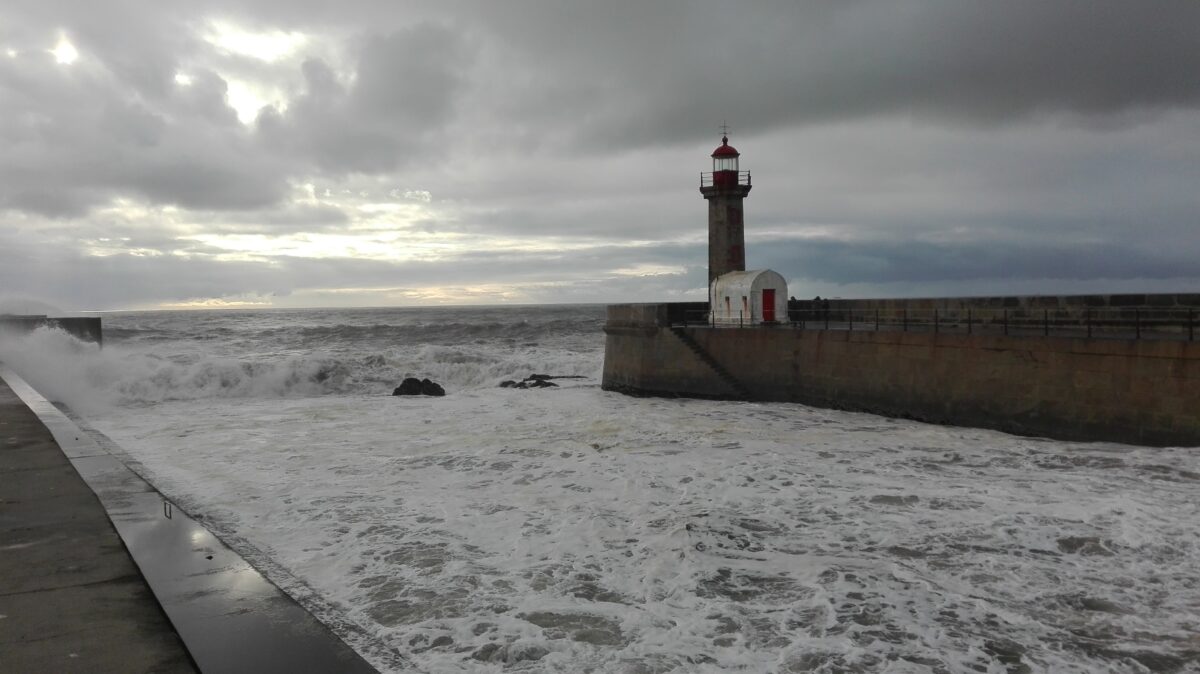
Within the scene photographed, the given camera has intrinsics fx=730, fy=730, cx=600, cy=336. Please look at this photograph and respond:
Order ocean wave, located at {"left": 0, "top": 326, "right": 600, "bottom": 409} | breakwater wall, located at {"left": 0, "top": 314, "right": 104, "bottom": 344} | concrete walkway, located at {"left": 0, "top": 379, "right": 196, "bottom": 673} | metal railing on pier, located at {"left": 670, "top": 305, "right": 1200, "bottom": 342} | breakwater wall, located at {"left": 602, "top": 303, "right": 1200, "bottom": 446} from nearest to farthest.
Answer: concrete walkway, located at {"left": 0, "top": 379, "right": 196, "bottom": 673}, breakwater wall, located at {"left": 602, "top": 303, "right": 1200, "bottom": 446}, metal railing on pier, located at {"left": 670, "top": 305, "right": 1200, "bottom": 342}, ocean wave, located at {"left": 0, "top": 326, "right": 600, "bottom": 409}, breakwater wall, located at {"left": 0, "top": 314, "right": 104, "bottom": 344}

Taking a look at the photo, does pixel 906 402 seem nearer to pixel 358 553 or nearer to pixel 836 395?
pixel 836 395

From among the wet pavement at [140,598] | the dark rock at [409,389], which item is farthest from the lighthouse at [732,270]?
the wet pavement at [140,598]

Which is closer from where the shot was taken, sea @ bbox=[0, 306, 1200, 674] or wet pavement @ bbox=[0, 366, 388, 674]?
wet pavement @ bbox=[0, 366, 388, 674]

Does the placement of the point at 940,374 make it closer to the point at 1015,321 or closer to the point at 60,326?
the point at 1015,321

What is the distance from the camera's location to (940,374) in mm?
13406

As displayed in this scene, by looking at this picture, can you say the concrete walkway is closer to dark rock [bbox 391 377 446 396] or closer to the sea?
the sea

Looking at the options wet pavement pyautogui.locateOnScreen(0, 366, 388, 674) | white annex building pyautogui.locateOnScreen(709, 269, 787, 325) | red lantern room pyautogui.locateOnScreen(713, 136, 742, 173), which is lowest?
wet pavement pyautogui.locateOnScreen(0, 366, 388, 674)

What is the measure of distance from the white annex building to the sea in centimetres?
536

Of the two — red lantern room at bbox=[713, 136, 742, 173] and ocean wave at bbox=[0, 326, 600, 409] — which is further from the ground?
red lantern room at bbox=[713, 136, 742, 173]

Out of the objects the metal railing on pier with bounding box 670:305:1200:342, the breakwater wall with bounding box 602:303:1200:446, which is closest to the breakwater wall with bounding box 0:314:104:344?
the breakwater wall with bounding box 602:303:1200:446

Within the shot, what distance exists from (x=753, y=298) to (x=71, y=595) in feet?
55.9

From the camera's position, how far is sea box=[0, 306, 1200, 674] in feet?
14.7

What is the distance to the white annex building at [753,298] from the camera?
19152mm

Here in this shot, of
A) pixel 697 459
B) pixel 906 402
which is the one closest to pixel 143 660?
pixel 697 459
